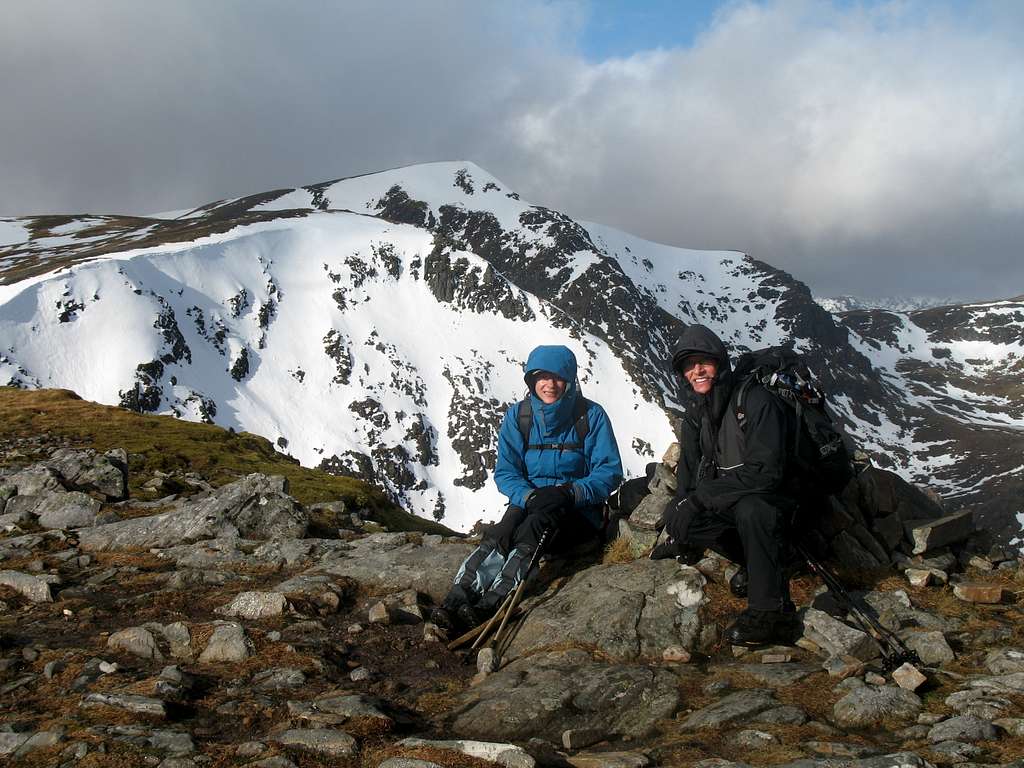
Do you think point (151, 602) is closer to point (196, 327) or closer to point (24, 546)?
point (24, 546)

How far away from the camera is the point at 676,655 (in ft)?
25.9

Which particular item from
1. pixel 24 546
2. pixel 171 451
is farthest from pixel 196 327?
pixel 24 546

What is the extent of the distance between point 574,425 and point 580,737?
5299mm

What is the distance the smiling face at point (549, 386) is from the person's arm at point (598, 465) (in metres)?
0.70

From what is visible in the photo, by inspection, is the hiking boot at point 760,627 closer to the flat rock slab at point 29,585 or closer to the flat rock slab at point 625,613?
the flat rock slab at point 625,613

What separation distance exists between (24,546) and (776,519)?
1322 cm

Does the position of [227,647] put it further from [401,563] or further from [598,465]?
[598,465]

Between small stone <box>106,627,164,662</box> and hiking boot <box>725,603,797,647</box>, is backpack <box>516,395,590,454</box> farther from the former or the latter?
small stone <box>106,627,164,662</box>

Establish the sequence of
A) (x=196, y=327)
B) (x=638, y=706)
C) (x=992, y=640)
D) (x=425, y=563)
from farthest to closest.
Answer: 1. (x=196, y=327)
2. (x=425, y=563)
3. (x=992, y=640)
4. (x=638, y=706)

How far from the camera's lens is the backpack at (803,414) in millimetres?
8469

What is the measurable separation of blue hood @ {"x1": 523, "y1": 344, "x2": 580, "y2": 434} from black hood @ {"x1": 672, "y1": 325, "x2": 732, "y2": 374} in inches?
72.2

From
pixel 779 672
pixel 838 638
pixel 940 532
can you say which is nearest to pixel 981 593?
pixel 940 532

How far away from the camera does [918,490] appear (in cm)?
1298

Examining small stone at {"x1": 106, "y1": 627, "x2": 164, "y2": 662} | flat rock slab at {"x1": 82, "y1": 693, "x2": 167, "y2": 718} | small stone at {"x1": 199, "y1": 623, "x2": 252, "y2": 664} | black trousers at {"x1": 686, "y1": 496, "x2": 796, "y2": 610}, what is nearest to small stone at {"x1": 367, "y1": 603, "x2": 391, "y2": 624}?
small stone at {"x1": 199, "y1": 623, "x2": 252, "y2": 664}
